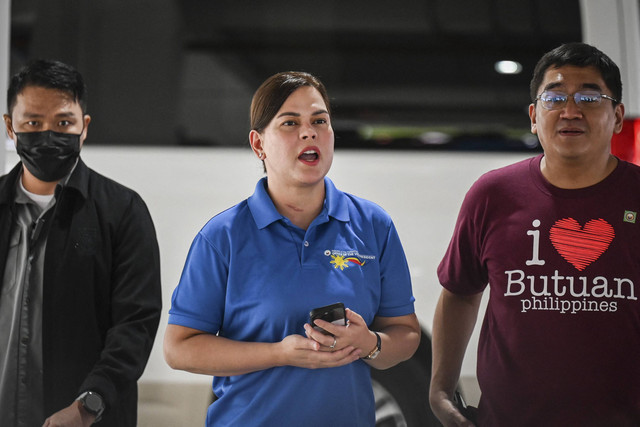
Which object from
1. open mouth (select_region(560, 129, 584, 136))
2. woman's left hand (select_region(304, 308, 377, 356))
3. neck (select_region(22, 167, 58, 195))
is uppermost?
open mouth (select_region(560, 129, 584, 136))

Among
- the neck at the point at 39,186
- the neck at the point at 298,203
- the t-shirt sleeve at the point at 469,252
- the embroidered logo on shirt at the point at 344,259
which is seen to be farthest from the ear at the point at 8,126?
the t-shirt sleeve at the point at 469,252

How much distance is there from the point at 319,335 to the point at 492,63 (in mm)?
1531

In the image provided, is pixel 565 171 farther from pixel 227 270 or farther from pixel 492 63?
pixel 227 270

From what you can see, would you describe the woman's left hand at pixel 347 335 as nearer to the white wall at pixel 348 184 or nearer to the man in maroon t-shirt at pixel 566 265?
the man in maroon t-shirt at pixel 566 265

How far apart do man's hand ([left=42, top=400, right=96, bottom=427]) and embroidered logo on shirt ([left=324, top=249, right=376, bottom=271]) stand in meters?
1.08

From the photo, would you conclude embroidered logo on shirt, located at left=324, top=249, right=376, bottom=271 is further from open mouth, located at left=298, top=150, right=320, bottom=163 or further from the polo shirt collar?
open mouth, located at left=298, top=150, right=320, bottom=163

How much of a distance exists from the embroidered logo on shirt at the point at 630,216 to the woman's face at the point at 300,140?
3.07ft

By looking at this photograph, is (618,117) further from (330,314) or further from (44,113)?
(44,113)

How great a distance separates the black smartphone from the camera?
1878mm

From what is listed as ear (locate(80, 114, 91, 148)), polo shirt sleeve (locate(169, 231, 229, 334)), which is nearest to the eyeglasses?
polo shirt sleeve (locate(169, 231, 229, 334))

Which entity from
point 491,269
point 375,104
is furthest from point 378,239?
point 375,104

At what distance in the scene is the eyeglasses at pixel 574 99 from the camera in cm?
211

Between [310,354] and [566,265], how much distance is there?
851 mm

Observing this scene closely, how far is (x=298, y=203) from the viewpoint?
2111 millimetres
